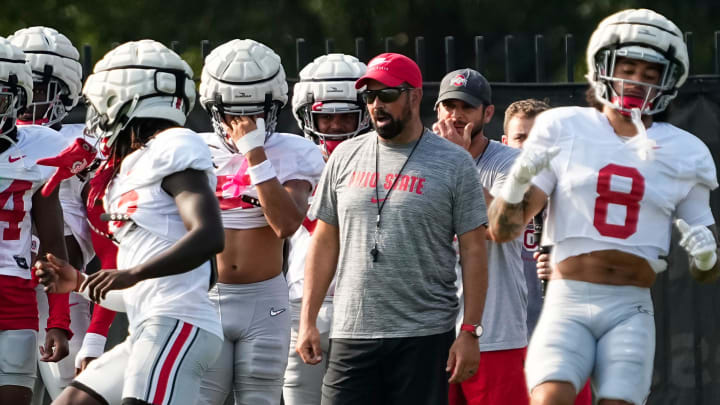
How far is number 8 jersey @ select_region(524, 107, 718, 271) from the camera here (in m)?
5.50

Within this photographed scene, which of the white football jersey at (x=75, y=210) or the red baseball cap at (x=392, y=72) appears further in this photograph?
the white football jersey at (x=75, y=210)

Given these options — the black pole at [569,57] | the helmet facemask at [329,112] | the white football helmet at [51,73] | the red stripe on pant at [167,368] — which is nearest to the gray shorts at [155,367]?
the red stripe on pant at [167,368]

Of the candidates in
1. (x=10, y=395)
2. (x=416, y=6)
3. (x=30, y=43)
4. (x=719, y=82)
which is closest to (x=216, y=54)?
(x=30, y=43)

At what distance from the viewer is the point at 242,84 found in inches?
248

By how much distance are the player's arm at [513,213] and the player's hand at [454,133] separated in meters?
0.94

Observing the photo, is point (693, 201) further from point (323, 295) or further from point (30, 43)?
point (30, 43)

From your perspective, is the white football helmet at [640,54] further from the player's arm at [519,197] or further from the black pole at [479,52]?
the black pole at [479,52]

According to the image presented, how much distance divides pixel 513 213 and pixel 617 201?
15.8 inches

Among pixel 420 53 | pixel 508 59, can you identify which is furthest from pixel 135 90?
pixel 508 59

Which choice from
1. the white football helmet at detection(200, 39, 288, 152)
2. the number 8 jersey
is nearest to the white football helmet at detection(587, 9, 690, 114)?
the number 8 jersey

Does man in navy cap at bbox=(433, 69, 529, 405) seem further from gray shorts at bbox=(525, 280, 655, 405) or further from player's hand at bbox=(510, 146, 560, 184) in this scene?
player's hand at bbox=(510, 146, 560, 184)

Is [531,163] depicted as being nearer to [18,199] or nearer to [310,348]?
[310,348]

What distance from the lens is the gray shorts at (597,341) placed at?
5336 millimetres

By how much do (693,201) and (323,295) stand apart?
1512 mm
